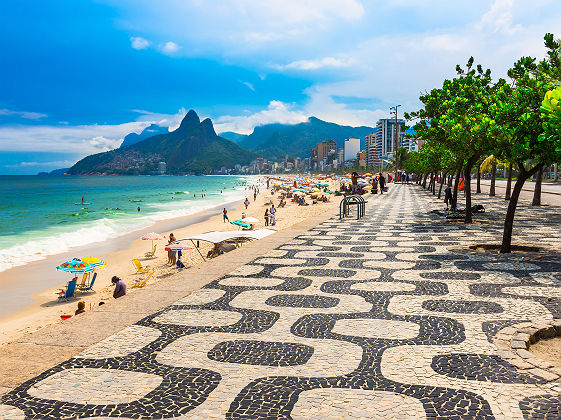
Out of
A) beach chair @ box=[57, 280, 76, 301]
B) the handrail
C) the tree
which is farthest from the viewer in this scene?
the handrail

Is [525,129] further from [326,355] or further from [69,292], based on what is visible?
[69,292]

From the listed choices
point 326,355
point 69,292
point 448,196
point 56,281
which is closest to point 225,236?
point 69,292

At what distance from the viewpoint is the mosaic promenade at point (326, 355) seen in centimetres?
312

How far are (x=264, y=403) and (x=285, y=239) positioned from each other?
8.90 m

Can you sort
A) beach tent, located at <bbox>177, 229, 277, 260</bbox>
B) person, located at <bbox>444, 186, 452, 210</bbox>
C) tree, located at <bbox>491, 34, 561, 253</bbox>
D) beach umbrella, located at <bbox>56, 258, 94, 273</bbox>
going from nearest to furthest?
tree, located at <bbox>491, 34, 561, 253</bbox>, beach tent, located at <bbox>177, 229, 277, 260</bbox>, beach umbrella, located at <bbox>56, 258, 94, 273</bbox>, person, located at <bbox>444, 186, 452, 210</bbox>

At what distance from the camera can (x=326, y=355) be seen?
4062mm

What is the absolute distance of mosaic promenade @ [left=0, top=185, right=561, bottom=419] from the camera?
10.2 ft

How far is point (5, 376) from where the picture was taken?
3611 mm

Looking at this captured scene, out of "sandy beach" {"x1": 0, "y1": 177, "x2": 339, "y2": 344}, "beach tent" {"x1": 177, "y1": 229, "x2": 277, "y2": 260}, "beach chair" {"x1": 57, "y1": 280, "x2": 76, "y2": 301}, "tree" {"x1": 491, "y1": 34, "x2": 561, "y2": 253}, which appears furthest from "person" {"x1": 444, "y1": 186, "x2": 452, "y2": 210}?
"beach chair" {"x1": 57, "y1": 280, "x2": 76, "y2": 301}

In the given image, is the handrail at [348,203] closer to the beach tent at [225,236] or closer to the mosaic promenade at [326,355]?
the beach tent at [225,236]

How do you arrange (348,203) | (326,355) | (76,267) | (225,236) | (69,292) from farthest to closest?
(348,203), (76,267), (69,292), (225,236), (326,355)

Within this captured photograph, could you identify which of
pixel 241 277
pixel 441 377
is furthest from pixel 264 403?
pixel 241 277

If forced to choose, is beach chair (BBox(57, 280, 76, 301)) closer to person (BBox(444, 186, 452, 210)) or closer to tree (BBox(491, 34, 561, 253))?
tree (BBox(491, 34, 561, 253))

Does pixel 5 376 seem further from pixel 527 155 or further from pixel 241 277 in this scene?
pixel 527 155
